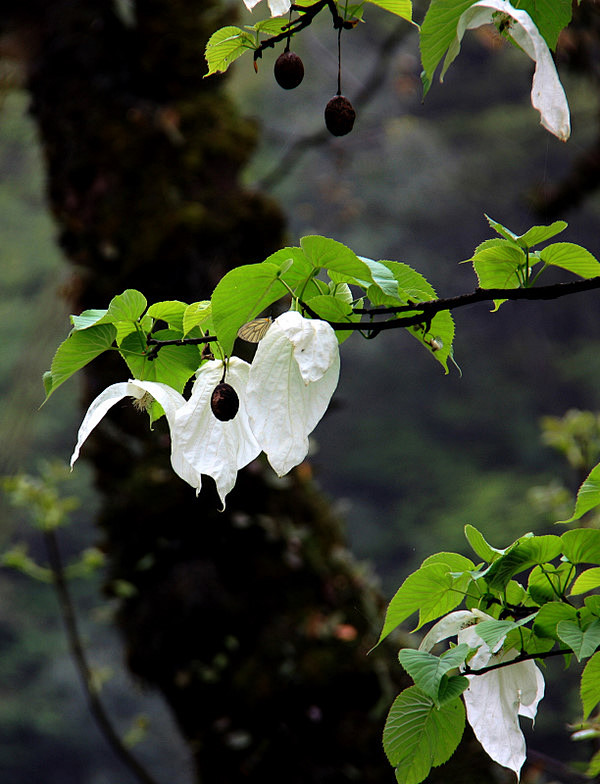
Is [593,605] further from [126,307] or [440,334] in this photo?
[126,307]

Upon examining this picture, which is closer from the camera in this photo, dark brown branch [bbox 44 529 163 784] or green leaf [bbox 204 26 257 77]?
green leaf [bbox 204 26 257 77]

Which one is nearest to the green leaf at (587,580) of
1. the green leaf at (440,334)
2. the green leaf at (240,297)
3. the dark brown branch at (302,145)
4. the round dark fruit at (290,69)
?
the green leaf at (440,334)

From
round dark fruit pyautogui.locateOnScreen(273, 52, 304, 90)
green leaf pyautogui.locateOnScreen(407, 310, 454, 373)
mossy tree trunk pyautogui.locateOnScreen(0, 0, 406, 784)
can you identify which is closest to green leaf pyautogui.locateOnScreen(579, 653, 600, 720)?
green leaf pyautogui.locateOnScreen(407, 310, 454, 373)

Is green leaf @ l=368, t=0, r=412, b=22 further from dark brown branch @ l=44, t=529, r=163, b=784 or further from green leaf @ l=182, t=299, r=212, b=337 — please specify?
dark brown branch @ l=44, t=529, r=163, b=784

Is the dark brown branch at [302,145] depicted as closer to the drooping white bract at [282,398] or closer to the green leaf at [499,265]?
the green leaf at [499,265]

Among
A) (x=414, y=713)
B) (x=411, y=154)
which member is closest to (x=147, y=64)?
(x=414, y=713)

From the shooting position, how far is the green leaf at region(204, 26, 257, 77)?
21.2 inches

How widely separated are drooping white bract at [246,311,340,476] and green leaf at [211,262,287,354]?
0.02 meters

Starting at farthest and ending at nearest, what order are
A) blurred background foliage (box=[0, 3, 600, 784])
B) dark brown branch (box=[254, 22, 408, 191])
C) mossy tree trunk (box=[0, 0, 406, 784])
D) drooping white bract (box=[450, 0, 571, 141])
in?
blurred background foliage (box=[0, 3, 600, 784])
dark brown branch (box=[254, 22, 408, 191])
mossy tree trunk (box=[0, 0, 406, 784])
drooping white bract (box=[450, 0, 571, 141])

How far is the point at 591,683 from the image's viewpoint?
0.48m

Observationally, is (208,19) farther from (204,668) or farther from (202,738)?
(202,738)

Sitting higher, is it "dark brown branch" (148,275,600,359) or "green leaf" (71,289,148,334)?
"green leaf" (71,289,148,334)

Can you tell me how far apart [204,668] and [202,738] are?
10cm

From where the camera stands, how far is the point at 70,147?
145 cm
